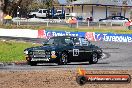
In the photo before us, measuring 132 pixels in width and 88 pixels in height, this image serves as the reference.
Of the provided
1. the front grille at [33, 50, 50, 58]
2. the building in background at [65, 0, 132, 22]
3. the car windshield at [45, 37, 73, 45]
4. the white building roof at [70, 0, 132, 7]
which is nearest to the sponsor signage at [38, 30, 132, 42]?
the car windshield at [45, 37, 73, 45]

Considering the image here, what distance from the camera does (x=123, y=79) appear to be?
33.9 ft

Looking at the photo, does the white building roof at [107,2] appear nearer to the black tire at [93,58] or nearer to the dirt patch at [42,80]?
the black tire at [93,58]

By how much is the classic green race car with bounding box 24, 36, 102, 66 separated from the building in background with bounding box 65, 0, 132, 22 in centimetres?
5289

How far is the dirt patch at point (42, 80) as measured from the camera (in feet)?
49.3

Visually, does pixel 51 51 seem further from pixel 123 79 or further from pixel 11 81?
Result: pixel 123 79

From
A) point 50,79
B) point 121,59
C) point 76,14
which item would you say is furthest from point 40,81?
point 76,14

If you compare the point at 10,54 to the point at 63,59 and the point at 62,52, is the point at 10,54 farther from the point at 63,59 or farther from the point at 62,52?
the point at 62,52

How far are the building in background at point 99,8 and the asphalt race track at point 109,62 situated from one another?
3615 centimetres

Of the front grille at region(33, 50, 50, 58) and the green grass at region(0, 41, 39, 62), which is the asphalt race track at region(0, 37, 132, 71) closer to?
the front grille at region(33, 50, 50, 58)

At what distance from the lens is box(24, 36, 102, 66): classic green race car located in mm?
20141

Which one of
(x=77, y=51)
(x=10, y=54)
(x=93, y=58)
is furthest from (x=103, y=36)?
(x=77, y=51)

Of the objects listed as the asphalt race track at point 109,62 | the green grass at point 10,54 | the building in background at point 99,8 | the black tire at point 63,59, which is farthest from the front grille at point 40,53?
the building in background at point 99,8

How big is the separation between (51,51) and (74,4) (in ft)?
188

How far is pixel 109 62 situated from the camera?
24188mm
